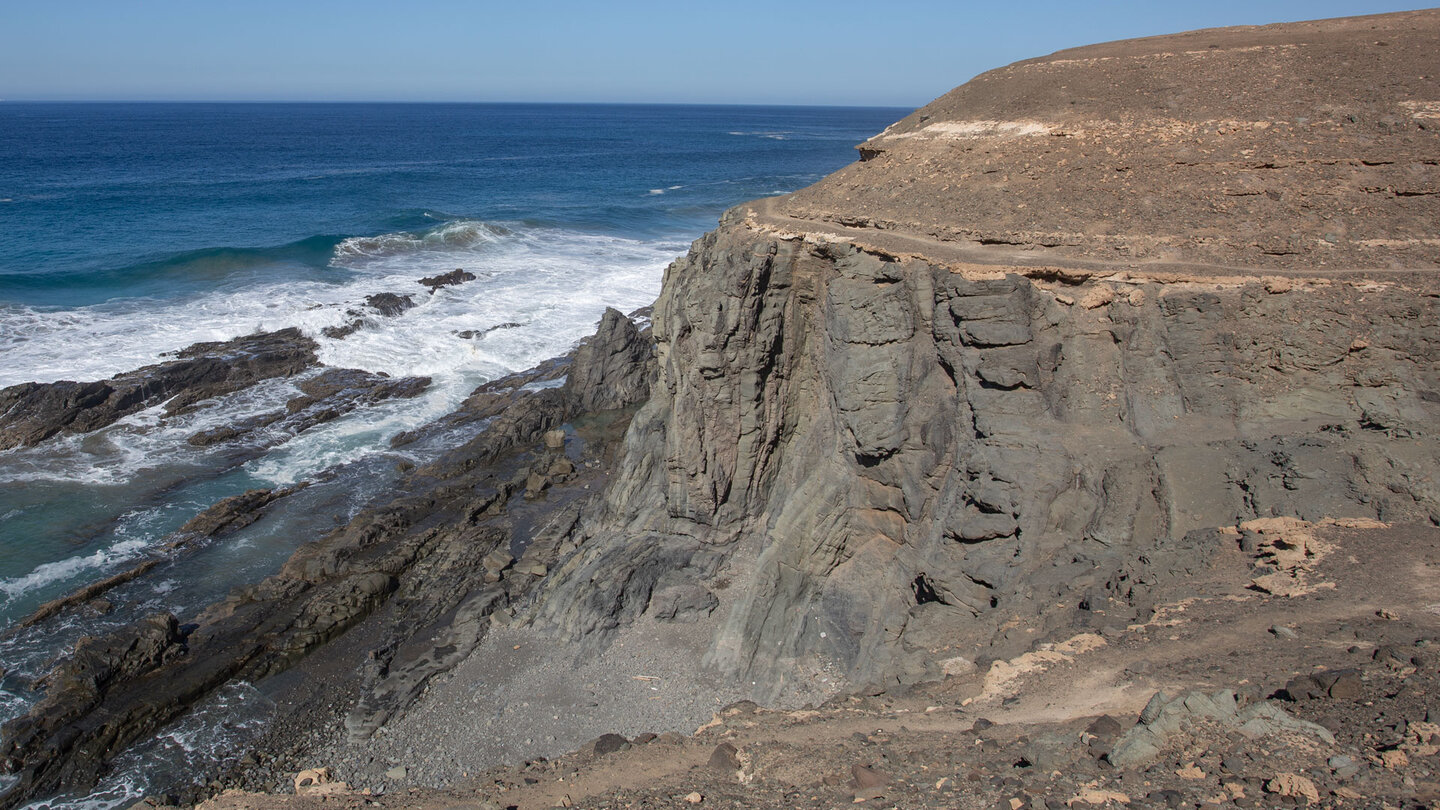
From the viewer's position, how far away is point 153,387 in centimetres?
3141

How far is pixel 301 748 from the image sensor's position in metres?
16.3

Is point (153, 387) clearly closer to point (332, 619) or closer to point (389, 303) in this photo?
point (389, 303)

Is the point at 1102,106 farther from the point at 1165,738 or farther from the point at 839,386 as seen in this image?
the point at 1165,738

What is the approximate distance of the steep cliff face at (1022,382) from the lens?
44.1ft

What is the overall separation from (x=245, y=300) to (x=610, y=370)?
74.4 ft

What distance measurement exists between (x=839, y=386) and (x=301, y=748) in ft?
42.7

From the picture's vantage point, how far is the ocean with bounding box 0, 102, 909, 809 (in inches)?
855

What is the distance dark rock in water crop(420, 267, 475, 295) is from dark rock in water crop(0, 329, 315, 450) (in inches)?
375

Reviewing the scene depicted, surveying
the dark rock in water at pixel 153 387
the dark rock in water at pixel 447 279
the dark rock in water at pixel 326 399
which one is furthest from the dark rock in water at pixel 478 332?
the dark rock in water at pixel 447 279

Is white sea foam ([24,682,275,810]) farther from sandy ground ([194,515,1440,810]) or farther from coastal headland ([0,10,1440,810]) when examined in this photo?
sandy ground ([194,515,1440,810])

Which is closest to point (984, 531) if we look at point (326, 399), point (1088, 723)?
point (1088, 723)

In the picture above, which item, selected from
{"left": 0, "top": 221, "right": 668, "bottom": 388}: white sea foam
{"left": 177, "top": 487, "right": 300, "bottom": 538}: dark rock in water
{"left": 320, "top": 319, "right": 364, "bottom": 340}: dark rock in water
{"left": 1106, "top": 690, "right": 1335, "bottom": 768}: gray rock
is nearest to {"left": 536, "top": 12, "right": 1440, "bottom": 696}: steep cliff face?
{"left": 1106, "top": 690, "right": 1335, "bottom": 768}: gray rock

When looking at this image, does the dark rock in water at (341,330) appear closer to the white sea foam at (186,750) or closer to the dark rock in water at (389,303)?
the dark rock in water at (389,303)

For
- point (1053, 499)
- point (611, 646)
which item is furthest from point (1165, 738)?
point (611, 646)
